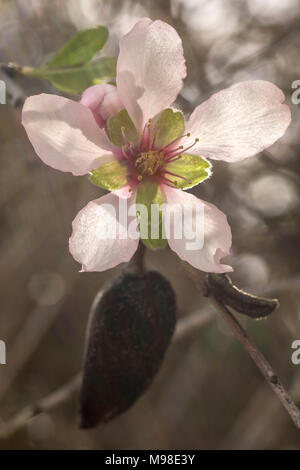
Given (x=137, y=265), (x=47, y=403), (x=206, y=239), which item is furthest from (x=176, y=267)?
(x=206, y=239)

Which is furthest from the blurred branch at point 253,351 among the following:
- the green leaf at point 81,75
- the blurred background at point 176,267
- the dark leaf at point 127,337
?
the blurred background at point 176,267

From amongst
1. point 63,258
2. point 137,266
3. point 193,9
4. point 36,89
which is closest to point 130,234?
point 137,266

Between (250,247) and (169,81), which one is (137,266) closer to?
(169,81)

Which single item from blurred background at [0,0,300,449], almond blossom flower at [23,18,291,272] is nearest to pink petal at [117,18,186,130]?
almond blossom flower at [23,18,291,272]

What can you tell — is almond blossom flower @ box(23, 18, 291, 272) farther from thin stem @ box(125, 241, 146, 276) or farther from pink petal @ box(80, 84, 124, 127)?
thin stem @ box(125, 241, 146, 276)

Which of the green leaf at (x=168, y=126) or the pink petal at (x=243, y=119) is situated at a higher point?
the pink petal at (x=243, y=119)

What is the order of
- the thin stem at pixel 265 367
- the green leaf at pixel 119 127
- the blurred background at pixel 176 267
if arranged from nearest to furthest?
the thin stem at pixel 265 367 < the green leaf at pixel 119 127 < the blurred background at pixel 176 267

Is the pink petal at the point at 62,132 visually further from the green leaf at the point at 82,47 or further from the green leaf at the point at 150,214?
the green leaf at the point at 82,47
